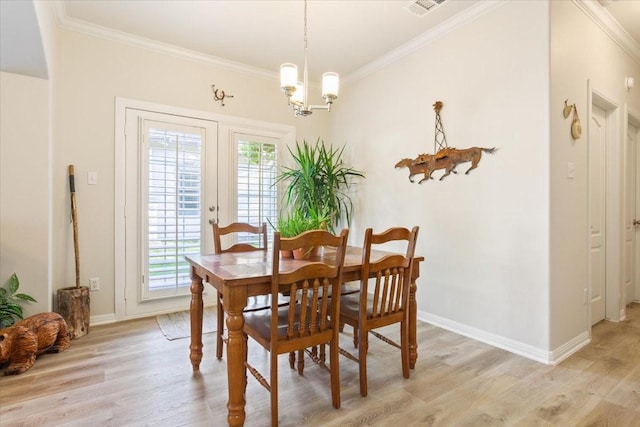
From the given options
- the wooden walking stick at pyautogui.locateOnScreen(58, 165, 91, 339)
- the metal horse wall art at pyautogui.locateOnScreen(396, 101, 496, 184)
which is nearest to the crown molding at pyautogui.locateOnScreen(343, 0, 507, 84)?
the metal horse wall art at pyautogui.locateOnScreen(396, 101, 496, 184)

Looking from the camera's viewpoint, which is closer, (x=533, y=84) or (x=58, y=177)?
(x=533, y=84)

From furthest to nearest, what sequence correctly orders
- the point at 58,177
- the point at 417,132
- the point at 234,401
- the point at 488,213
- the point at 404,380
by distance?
the point at 417,132, the point at 58,177, the point at 488,213, the point at 404,380, the point at 234,401

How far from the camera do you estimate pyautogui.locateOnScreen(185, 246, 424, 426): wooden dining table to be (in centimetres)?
156

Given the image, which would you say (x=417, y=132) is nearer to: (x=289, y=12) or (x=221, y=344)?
(x=289, y=12)

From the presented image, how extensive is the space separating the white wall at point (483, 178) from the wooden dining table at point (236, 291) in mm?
888

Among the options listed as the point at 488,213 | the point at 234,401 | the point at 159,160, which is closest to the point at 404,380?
the point at 234,401

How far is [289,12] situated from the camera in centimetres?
276

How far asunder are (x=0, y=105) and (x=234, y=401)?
8.79 feet

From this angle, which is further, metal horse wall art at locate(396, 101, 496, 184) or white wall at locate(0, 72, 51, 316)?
metal horse wall art at locate(396, 101, 496, 184)

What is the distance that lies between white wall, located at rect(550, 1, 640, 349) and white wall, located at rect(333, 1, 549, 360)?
0.08 metres

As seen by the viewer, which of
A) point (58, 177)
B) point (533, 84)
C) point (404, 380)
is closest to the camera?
point (404, 380)

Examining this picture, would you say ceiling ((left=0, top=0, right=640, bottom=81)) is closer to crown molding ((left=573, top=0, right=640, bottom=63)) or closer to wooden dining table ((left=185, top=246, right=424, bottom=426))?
crown molding ((left=573, top=0, right=640, bottom=63))

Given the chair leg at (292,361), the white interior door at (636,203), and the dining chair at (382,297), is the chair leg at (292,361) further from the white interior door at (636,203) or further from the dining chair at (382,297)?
the white interior door at (636,203)

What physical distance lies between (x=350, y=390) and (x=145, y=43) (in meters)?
3.51
